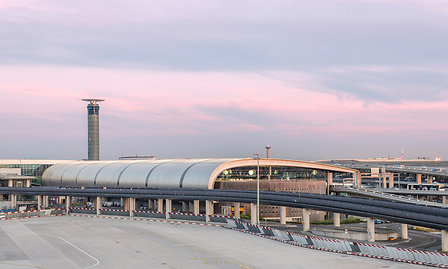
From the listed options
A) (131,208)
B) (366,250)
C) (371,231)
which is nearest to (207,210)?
(131,208)

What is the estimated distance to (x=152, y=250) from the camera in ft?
203

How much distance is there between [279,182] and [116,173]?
43476 millimetres

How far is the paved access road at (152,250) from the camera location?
173ft

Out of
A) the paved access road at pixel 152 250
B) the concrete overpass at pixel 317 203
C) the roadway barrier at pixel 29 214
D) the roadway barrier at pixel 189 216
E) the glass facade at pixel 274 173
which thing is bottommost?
the roadway barrier at pixel 29 214

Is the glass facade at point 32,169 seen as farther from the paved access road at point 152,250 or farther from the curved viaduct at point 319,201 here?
the paved access road at point 152,250

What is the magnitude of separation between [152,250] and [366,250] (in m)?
23.8

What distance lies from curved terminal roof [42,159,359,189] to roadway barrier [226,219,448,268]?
41589 mm

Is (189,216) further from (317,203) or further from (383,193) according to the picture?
(383,193)

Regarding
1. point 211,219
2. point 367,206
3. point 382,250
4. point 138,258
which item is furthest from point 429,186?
point 138,258

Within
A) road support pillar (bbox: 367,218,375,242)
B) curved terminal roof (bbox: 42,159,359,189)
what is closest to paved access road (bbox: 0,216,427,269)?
road support pillar (bbox: 367,218,375,242)

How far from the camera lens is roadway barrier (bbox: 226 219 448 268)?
51.4 meters

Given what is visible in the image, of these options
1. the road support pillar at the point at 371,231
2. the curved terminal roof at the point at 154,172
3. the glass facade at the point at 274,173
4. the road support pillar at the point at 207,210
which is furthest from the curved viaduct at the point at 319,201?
the glass facade at the point at 274,173

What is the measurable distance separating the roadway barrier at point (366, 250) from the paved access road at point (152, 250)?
1645 millimetres

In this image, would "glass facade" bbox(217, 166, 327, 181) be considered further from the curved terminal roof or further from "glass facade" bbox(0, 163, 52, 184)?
"glass facade" bbox(0, 163, 52, 184)
